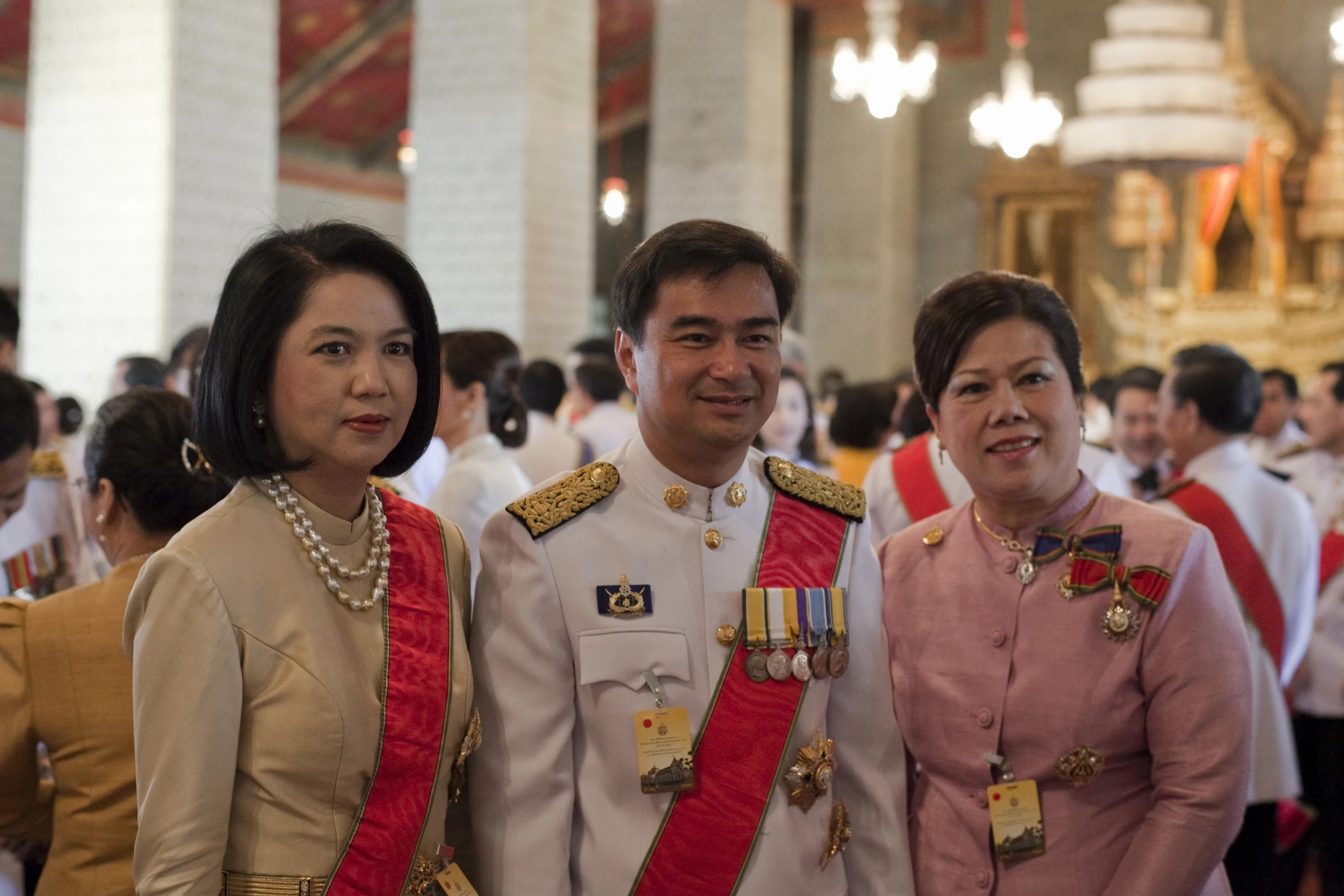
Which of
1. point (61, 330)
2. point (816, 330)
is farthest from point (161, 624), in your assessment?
point (816, 330)

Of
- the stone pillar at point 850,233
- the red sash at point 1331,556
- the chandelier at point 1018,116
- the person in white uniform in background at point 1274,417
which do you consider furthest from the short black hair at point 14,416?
the stone pillar at point 850,233

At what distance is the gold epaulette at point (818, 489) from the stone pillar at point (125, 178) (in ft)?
15.4

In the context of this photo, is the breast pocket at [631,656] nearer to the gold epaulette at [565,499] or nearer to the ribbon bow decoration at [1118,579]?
the gold epaulette at [565,499]

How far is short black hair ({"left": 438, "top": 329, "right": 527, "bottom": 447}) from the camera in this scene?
3.70 meters

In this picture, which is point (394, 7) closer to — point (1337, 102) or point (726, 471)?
point (1337, 102)

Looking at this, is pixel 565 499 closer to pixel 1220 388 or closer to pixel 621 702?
pixel 621 702

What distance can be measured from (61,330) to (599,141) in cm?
1331

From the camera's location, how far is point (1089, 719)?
78.3 inches

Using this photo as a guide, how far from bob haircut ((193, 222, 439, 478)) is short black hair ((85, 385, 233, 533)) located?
380mm

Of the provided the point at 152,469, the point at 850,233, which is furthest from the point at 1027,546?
the point at 850,233

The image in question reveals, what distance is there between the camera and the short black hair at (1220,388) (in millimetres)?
3508

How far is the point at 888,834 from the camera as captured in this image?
193cm

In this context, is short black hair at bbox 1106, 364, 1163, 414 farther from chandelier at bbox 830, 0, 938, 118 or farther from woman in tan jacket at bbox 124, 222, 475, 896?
chandelier at bbox 830, 0, 938, 118

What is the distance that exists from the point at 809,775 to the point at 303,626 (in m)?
0.71
